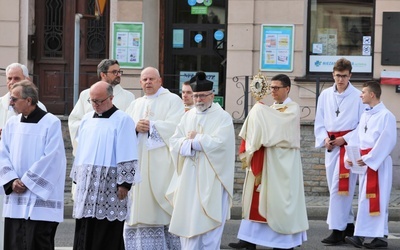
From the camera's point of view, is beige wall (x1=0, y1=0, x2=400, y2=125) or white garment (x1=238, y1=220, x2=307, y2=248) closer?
white garment (x1=238, y1=220, x2=307, y2=248)

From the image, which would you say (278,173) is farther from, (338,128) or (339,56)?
(339,56)

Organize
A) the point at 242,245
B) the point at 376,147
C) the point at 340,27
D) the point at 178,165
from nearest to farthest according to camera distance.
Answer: the point at 178,165 < the point at 242,245 < the point at 376,147 < the point at 340,27

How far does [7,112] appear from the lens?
1269 centimetres

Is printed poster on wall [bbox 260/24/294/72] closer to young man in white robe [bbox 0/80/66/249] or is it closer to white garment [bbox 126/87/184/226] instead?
white garment [bbox 126/87/184/226]

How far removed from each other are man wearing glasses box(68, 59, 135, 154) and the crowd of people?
0.01 meters

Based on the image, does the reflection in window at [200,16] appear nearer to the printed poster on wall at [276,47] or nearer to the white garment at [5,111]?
the printed poster on wall at [276,47]

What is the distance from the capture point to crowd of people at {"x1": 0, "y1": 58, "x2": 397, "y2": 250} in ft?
36.0

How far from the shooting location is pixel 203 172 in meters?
12.1

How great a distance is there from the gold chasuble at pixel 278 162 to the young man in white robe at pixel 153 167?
87 cm

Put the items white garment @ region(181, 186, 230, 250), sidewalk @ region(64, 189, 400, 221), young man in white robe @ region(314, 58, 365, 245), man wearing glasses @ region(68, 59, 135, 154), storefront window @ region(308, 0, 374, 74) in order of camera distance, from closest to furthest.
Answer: white garment @ region(181, 186, 230, 250), man wearing glasses @ region(68, 59, 135, 154), young man in white robe @ region(314, 58, 365, 245), sidewalk @ region(64, 189, 400, 221), storefront window @ region(308, 0, 374, 74)

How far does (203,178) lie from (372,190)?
9.39 feet

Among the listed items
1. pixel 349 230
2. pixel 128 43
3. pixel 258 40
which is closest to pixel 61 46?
pixel 128 43

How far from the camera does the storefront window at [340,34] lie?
1984 centimetres

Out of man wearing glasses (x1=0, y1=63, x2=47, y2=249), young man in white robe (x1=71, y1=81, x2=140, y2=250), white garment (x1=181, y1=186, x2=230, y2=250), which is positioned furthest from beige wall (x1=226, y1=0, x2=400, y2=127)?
young man in white robe (x1=71, y1=81, x2=140, y2=250)
